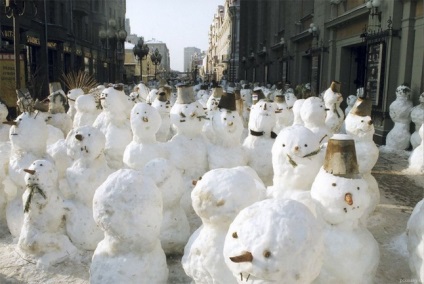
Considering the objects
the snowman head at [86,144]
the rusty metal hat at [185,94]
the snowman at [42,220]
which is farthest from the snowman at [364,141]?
the snowman at [42,220]

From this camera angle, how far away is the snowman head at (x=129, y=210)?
10.3ft

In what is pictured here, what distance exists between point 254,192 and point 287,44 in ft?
56.5

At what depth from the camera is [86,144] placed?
4309 millimetres

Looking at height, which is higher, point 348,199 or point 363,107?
point 363,107

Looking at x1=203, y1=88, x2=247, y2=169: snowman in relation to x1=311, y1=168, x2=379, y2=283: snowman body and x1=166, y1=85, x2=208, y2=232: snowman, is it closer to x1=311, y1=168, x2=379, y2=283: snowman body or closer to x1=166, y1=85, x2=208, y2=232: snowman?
x1=166, y1=85, x2=208, y2=232: snowman

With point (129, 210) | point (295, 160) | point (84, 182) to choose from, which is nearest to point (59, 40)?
point (84, 182)

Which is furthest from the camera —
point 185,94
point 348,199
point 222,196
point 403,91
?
point 403,91

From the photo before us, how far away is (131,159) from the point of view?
5.01 m

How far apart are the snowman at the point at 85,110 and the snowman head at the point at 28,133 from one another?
2.09 metres

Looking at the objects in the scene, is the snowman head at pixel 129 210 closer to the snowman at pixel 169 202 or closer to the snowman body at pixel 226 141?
the snowman at pixel 169 202

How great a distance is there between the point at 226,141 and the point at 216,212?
7.98 feet

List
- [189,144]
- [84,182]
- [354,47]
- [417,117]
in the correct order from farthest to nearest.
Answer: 1. [354,47]
2. [417,117]
3. [189,144]
4. [84,182]

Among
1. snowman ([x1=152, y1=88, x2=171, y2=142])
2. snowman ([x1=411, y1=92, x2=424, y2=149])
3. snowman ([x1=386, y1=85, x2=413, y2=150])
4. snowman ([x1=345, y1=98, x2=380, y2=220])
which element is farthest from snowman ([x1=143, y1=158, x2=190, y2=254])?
snowman ([x1=386, y1=85, x2=413, y2=150])

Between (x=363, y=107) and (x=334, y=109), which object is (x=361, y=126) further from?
(x=334, y=109)
